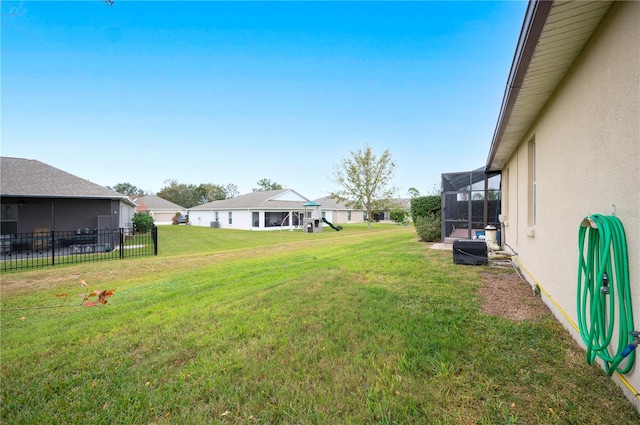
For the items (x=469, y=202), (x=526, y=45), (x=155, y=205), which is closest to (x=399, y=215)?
(x=469, y=202)

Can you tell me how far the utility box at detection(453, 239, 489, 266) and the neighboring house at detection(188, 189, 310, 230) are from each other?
64.7 ft

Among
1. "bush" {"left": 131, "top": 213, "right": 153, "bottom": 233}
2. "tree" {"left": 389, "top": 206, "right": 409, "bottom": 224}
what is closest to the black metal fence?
"bush" {"left": 131, "top": 213, "right": 153, "bottom": 233}

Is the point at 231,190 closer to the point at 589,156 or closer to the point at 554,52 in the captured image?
the point at 554,52

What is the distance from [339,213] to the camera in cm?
3941

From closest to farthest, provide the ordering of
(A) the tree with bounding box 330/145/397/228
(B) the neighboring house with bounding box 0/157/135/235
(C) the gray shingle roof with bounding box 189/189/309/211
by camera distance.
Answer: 1. (B) the neighboring house with bounding box 0/157/135/235
2. (C) the gray shingle roof with bounding box 189/189/309/211
3. (A) the tree with bounding box 330/145/397/228

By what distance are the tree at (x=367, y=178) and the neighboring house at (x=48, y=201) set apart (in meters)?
21.0

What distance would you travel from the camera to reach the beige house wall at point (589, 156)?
188 cm

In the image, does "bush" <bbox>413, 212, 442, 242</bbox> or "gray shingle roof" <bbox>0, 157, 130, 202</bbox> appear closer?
"gray shingle roof" <bbox>0, 157, 130, 202</bbox>

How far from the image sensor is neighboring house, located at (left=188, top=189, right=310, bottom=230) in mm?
25453

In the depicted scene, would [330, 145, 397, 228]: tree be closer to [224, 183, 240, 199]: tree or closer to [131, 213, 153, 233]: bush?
[131, 213, 153, 233]: bush

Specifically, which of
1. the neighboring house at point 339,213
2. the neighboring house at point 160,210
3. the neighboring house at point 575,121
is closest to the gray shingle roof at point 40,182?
the neighboring house at point 575,121

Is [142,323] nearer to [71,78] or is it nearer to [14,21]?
[14,21]

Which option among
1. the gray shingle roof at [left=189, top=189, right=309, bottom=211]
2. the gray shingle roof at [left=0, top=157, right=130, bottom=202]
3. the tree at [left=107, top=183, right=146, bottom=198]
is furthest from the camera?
the tree at [left=107, top=183, right=146, bottom=198]

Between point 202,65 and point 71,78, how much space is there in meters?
4.78
